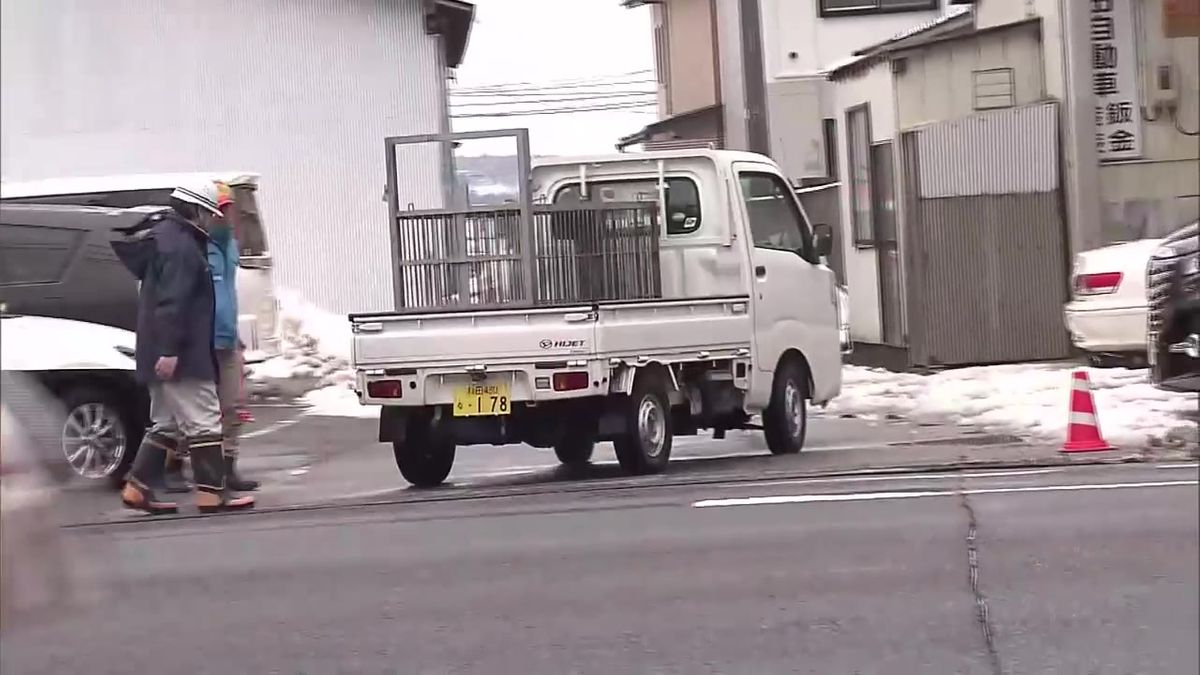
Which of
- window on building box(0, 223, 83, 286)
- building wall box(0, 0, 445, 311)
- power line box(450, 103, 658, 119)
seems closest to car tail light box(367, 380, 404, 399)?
building wall box(0, 0, 445, 311)

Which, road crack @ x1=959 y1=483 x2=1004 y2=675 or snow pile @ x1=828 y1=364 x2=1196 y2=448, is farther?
snow pile @ x1=828 y1=364 x2=1196 y2=448

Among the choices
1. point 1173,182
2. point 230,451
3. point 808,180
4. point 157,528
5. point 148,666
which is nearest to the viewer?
point 1173,182

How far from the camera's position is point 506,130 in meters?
7.62

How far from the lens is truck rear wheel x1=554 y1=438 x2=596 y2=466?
29.3 ft


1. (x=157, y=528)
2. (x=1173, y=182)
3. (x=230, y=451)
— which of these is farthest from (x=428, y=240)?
(x=1173, y=182)

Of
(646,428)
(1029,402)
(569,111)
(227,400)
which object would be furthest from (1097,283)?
(227,400)

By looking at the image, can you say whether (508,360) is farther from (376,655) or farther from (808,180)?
(376,655)

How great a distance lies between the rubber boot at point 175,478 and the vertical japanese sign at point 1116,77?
4844mm

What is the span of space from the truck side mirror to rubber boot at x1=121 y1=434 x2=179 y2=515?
3.91 meters

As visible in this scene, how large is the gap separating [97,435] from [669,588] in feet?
7.10

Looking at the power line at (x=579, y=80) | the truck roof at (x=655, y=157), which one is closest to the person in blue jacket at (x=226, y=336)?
the power line at (x=579, y=80)

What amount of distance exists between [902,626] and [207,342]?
3373 mm

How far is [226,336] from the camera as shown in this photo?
7.30 meters

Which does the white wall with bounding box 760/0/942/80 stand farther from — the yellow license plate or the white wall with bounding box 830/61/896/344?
the yellow license plate
